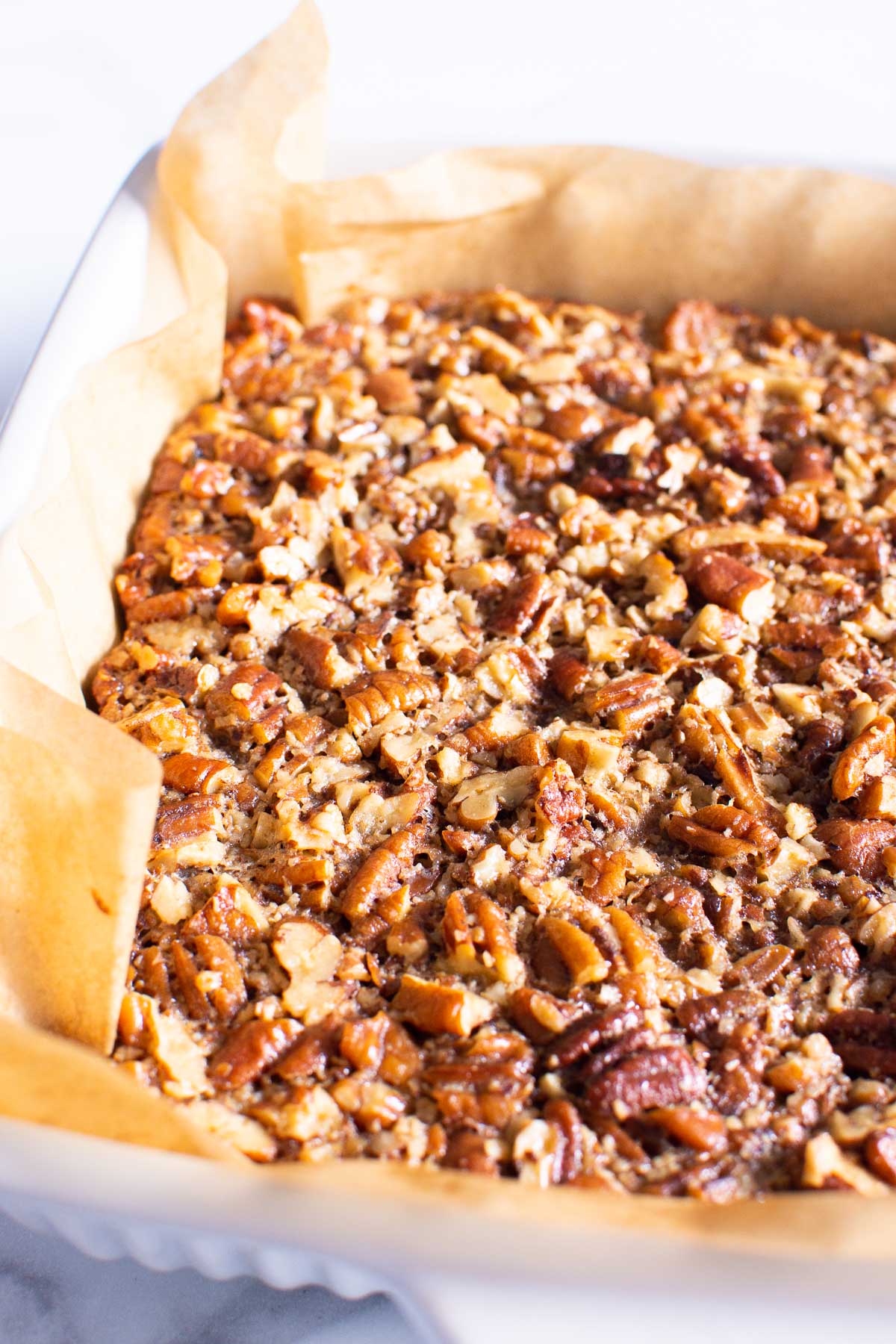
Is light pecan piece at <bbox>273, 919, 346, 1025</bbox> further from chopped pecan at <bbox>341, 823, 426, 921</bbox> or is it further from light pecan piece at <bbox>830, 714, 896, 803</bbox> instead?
light pecan piece at <bbox>830, 714, 896, 803</bbox>

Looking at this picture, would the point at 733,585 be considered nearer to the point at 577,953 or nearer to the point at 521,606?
the point at 521,606

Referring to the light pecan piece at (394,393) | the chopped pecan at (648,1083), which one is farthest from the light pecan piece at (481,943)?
the light pecan piece at (394,393)

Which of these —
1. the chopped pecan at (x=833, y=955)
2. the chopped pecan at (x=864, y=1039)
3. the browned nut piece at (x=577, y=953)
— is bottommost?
the chopped pecan at (x=864, y=1039)

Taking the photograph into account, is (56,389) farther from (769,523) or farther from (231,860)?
(769,523)

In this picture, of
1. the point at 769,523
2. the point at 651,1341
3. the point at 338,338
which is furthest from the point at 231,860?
the point at 338,338

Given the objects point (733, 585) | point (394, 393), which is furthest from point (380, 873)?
point (394, 393)

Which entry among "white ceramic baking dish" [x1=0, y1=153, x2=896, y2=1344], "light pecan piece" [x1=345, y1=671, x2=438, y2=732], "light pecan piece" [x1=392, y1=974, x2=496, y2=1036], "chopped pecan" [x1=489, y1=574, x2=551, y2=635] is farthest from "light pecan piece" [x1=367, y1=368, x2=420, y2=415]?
"white ceramic baking dish" [x1=0, y1=153, x2=896, y2=1344]

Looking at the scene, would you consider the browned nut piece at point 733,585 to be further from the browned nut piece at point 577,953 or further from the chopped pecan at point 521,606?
the browned nut piece at point 577,953
